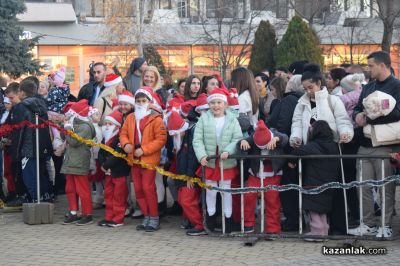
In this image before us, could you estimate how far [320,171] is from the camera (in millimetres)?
8766

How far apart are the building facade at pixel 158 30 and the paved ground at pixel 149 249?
25.6m

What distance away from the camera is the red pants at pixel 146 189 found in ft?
31.8

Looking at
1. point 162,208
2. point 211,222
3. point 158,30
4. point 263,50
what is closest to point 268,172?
point 211,222

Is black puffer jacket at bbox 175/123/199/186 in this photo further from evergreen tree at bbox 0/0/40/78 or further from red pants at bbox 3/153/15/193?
evergreen tree at bbox 0/0/40/78

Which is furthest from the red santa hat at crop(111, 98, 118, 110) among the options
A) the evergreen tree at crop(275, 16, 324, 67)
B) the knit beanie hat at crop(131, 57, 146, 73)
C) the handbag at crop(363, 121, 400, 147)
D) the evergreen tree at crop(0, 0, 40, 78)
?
the evergreen tree at crop(275, 16, 324, 67)

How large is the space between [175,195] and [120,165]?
3.57 feet

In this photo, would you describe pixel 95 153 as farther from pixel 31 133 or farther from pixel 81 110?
pixel 31 133

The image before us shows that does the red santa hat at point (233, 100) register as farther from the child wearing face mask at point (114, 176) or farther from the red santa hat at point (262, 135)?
the child wearing face mask at point (114, 176)

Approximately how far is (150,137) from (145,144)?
13 centimetres

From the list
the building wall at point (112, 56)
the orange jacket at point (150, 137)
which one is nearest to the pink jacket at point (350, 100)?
the orange jacket at point (150, 137)

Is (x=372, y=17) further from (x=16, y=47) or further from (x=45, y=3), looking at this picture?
(x=16, y=47)

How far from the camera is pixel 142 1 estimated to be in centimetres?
3700

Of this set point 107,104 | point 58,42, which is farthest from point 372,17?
point 107,104

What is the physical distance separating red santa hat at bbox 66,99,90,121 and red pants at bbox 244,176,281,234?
261 centimetres
